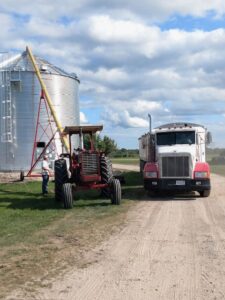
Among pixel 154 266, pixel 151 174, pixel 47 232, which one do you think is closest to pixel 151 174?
pixel 151 174

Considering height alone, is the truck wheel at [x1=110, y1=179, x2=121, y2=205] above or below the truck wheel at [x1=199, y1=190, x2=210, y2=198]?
above

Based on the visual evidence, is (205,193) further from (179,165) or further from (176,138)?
(176,138)

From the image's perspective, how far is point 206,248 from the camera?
358 inches

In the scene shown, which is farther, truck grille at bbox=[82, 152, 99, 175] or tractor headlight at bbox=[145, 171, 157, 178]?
tractor headlight at bbox=[145, 171, 157, 178]

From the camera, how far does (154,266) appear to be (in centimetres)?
775

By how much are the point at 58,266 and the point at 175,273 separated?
6.24ft

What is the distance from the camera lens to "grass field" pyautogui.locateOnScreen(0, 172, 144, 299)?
762 cm

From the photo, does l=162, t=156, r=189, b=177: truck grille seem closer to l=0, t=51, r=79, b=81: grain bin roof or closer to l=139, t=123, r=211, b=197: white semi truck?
l=139, t=123, r=211, b=197: white semi truck

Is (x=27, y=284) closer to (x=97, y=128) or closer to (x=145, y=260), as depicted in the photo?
(x=145, y=260)

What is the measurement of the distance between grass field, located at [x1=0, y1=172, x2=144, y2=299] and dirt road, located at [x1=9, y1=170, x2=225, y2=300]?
1.27ft

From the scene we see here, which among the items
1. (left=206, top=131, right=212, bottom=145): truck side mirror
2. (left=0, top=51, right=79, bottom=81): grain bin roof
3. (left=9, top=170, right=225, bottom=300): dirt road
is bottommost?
(left=9, top=170, right=225, bottom=300): dirt road

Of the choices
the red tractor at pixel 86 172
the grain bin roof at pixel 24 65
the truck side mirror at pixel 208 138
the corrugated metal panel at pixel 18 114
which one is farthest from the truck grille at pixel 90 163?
the grain bin roof at pixel 24 65

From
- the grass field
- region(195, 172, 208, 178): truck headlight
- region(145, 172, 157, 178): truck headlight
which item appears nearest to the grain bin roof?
the grass field

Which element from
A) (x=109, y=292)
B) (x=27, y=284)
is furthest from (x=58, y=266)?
(x=109, y=292)
